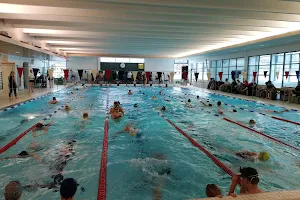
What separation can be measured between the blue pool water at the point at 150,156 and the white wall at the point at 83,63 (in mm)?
18936

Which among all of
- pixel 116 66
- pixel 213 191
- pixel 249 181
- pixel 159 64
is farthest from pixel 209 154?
pixel 159 64

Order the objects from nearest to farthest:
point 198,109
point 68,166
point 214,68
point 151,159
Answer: point 68,166, point 151,159, point 198,109, point 214,68

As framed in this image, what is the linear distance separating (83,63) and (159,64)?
8424 millimetres

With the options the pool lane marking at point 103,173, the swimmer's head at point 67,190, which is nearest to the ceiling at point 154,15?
the pool lane marking at point 103,173

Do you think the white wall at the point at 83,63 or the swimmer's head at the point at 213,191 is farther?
the white wall at the point at 83,63

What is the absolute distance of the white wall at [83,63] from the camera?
26312 mm

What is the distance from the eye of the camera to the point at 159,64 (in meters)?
28.4

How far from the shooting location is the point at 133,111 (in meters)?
9.58

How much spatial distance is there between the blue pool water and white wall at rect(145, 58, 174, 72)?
20559mm

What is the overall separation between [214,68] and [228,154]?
18.3 m

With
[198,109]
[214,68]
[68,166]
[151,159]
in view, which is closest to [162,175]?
[151,159]

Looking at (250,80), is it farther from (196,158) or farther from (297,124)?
(196,158)

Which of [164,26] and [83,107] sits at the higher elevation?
[164,26]

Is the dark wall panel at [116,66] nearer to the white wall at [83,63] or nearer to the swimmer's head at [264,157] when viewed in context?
the white wall at [83,63]
